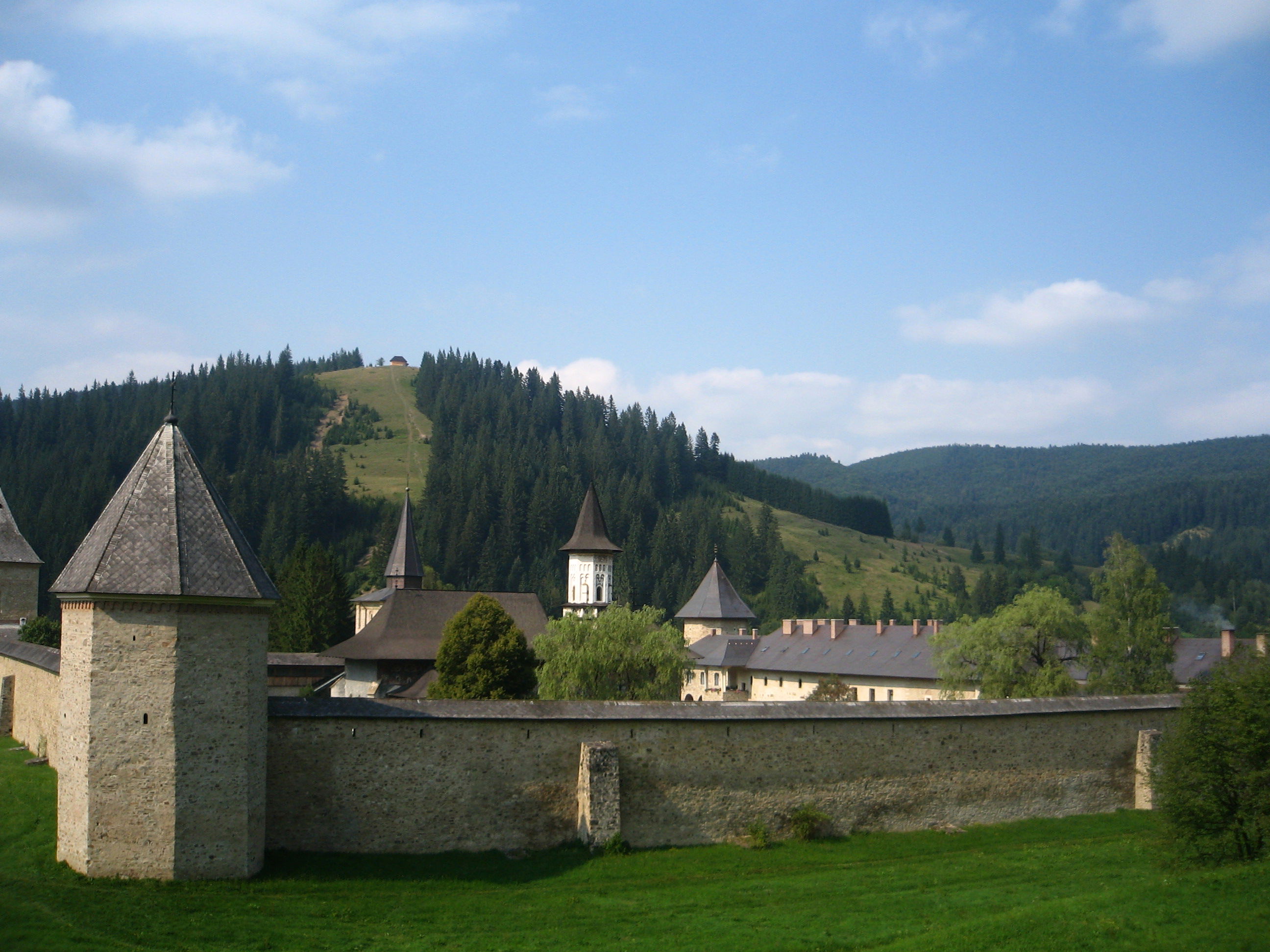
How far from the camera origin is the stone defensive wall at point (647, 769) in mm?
20891

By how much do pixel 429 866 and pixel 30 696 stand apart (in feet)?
45.9

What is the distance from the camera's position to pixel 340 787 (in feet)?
68.4

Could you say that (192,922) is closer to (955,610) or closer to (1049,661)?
(1049,661)

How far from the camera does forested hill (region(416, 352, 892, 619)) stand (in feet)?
357

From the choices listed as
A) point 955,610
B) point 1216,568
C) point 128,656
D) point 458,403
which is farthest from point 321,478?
point 1216,568

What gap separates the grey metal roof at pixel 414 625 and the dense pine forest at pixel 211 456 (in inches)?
1595

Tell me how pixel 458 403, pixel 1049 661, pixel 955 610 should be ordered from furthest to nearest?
pixel 458 403
pixel 955 610
pixel 1049 661

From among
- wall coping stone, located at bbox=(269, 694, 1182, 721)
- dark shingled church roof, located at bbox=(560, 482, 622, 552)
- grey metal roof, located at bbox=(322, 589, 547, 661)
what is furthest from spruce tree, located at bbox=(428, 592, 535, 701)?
dark shingled church roof, located at bbox=(560, 482, 622, 552)

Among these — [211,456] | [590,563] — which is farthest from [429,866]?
[211,456]

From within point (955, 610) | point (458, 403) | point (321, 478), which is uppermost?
point (458, 403)

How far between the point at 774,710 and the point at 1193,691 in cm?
857

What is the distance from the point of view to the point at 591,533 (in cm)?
6222

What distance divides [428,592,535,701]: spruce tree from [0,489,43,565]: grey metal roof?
24.6 metres

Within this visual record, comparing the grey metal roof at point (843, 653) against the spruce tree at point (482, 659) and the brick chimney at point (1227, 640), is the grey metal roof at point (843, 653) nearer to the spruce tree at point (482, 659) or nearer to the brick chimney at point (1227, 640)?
the brick chimney at point (1227, 640)
